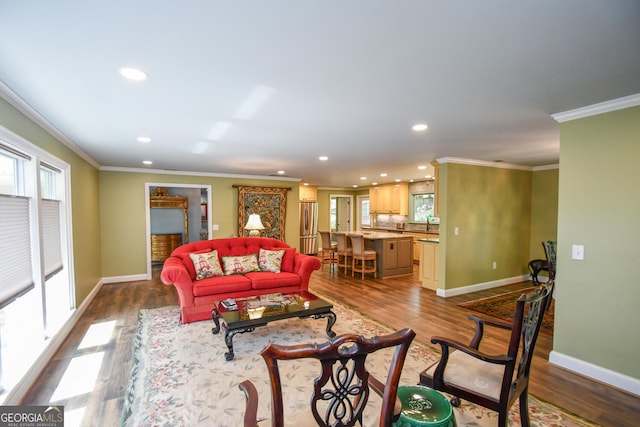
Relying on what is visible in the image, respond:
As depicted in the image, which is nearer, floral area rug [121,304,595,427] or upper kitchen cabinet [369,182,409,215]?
floral area rug [121,304,595,427]

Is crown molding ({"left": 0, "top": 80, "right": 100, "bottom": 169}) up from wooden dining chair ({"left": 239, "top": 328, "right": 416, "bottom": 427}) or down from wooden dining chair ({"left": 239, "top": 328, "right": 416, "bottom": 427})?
up

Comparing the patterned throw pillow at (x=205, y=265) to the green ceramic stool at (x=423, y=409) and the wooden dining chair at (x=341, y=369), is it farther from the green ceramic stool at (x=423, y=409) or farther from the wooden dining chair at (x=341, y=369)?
the green ceramic stool at (x=423, y=409)

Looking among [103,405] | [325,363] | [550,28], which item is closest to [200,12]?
[325,363]

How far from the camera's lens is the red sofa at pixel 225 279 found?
386 centimetres

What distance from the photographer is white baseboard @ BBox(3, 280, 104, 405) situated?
224cm

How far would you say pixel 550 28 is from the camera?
147cm

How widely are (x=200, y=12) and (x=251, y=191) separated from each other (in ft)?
19.6

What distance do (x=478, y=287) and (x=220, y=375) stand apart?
4688 mm

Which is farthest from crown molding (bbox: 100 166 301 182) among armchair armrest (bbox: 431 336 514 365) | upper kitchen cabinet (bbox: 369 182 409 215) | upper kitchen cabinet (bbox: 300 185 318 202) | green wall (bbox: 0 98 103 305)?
armchair armrest (bbox: 431 336 514 365)

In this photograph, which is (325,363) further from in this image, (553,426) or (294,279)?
(294,279)
